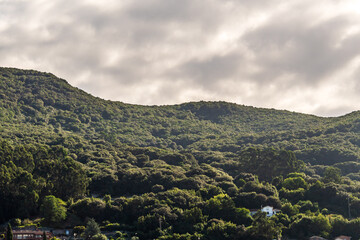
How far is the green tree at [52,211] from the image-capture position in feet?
285

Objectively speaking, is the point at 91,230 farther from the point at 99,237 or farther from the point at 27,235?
the point at 27,235

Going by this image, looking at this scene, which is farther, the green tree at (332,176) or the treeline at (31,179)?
the green tree at (332,176)

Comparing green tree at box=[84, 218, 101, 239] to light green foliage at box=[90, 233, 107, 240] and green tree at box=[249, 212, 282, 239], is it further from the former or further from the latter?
green tree at box=[249, 212, 282, 239]

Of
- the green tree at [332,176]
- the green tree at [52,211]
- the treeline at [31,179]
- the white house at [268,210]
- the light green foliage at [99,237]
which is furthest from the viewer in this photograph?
the green tree at [332,176]

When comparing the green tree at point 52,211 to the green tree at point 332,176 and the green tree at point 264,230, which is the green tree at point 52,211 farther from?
the green tree at point 332,176

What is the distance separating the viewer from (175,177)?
114m

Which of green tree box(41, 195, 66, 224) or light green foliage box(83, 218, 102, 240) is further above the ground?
green tree box(41, 195, 66, 224)

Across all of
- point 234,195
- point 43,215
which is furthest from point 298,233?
point 43,215

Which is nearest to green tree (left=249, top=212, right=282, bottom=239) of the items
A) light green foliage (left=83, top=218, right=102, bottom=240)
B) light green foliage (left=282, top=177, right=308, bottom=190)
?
light green foliage (left=83, top=218, right=102, bottom=240)

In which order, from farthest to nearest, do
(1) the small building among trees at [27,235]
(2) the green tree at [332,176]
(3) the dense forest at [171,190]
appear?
(2) the green tree at [332,176] → (3) the dense forest at [171,190] → (1) the small building among trees at [27,235]

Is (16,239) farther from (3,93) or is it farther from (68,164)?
(3,93)

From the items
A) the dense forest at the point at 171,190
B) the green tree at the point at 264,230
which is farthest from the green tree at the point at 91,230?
the green tree at the point at 264,230

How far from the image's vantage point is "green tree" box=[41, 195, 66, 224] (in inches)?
3418

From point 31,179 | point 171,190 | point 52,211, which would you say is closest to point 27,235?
point 52,211
